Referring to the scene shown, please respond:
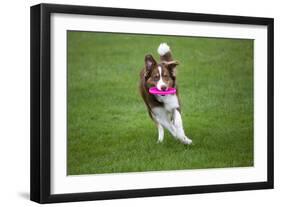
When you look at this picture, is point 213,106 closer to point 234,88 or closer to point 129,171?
point 234,88

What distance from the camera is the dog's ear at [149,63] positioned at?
6062 mm

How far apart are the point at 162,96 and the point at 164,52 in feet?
1.22

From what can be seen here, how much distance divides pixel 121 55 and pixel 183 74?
1.93 ft

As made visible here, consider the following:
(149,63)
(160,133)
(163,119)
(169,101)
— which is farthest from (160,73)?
(160,133)

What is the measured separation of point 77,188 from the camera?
5699 mm

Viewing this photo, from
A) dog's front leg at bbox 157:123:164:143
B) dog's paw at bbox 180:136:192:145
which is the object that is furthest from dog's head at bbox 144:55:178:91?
dog's paw at bbox 180:136:192:145

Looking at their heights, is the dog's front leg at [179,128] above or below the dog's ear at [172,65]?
below

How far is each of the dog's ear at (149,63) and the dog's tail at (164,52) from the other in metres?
0.08

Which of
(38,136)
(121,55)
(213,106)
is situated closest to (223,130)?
(213,106)

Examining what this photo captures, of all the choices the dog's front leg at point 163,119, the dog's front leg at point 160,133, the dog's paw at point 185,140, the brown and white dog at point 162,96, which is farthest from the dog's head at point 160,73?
the dog's paw at point 185,140

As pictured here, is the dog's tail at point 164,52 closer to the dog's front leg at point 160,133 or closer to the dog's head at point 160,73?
the dog's head at point 160,73

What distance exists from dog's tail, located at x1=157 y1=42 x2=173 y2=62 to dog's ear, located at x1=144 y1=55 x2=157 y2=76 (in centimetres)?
8

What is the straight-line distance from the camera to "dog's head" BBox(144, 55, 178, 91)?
607 centimetres

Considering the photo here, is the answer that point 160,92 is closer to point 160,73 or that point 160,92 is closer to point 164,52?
point 160,73
